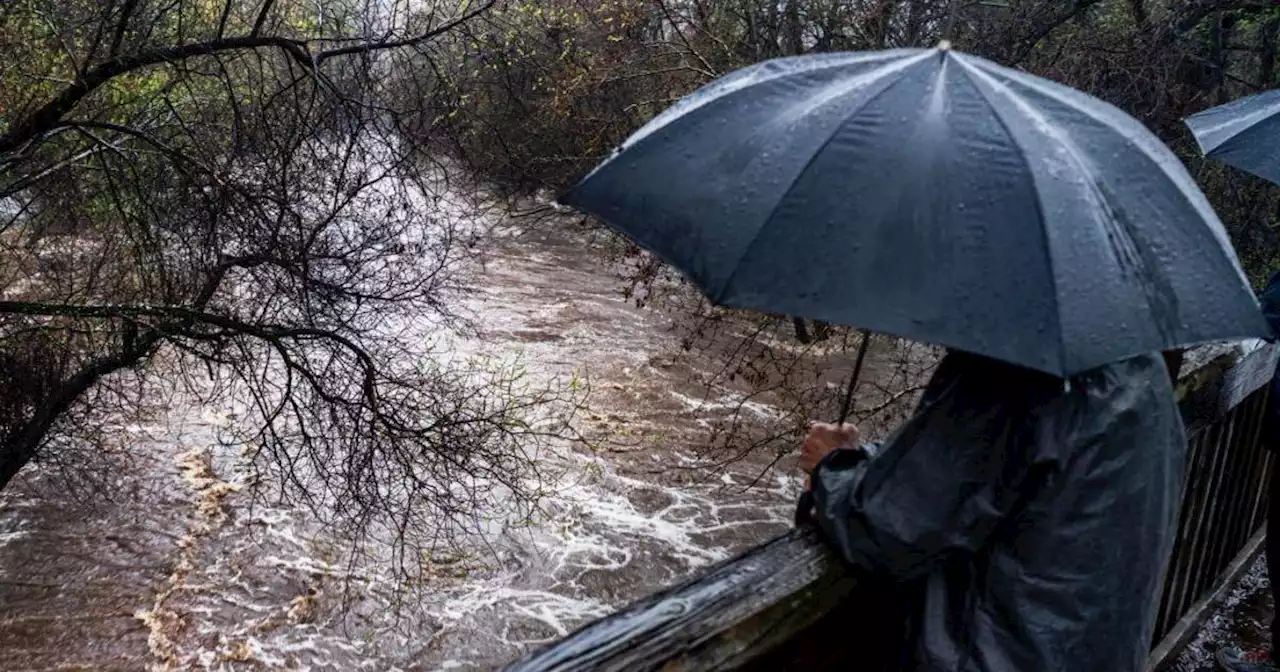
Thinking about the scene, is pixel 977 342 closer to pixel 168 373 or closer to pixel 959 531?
pixel 959 531

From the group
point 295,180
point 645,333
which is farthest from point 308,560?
point 645,333

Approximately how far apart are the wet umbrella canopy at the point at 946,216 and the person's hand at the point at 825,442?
Answer: 39 cm

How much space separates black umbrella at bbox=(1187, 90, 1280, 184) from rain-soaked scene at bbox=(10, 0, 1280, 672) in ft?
0.07

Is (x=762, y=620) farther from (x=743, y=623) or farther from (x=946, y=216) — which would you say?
(x=946, y=216)

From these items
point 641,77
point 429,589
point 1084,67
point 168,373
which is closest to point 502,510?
point 429,589

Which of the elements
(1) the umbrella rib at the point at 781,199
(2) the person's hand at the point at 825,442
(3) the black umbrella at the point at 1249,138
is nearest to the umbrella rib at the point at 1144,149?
(1) the umbrella rib at the point at 781,199

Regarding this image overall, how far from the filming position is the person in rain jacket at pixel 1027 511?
1.66m

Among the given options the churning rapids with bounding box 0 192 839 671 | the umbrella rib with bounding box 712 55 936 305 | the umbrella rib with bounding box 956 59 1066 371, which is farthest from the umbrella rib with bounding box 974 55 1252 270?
the churning rapids with bounding box 0 192 839 671

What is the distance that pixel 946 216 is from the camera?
66.8 inches

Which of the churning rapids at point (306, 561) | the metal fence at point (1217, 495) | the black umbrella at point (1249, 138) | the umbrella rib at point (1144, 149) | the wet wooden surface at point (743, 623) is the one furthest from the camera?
the churning rapids at point (306, 561)

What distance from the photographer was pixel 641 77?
13023mm

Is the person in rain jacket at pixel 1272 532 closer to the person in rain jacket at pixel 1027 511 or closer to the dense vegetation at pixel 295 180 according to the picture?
the person in rain jacket at pixel 1027 511

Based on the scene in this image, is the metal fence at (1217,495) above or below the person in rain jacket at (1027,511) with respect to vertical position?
below

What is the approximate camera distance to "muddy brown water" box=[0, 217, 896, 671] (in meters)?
8.86
